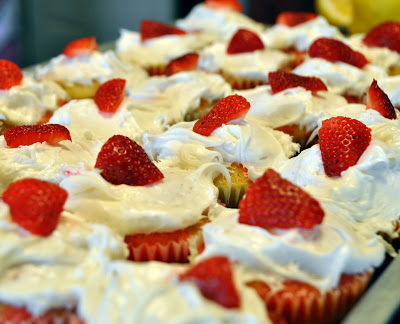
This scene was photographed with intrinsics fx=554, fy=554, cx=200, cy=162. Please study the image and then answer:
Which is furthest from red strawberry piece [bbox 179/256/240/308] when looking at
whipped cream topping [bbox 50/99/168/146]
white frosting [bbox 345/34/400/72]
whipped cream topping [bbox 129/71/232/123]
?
white frosting [bbox 345/34/400/72]

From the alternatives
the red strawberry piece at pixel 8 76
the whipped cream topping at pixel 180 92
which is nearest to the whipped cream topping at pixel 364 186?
the whipped cream topping at pixel 180 92

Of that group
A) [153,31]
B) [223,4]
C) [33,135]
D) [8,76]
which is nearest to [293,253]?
[33,135]

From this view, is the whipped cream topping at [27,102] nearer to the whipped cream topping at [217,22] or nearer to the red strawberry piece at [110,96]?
the red strawberry piece at [110,96]

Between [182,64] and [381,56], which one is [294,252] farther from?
[381,56]

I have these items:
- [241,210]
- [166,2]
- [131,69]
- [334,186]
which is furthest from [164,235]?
[166,2]

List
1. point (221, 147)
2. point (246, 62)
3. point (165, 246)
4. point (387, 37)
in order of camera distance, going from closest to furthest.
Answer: point (165, 246) < point (221, 147) < point (246, 62) < point (387, 37)

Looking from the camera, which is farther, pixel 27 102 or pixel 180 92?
pixel 180 92

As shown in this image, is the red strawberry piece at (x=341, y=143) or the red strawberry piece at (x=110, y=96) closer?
the red strawberry piece at (x=341, y=143)
